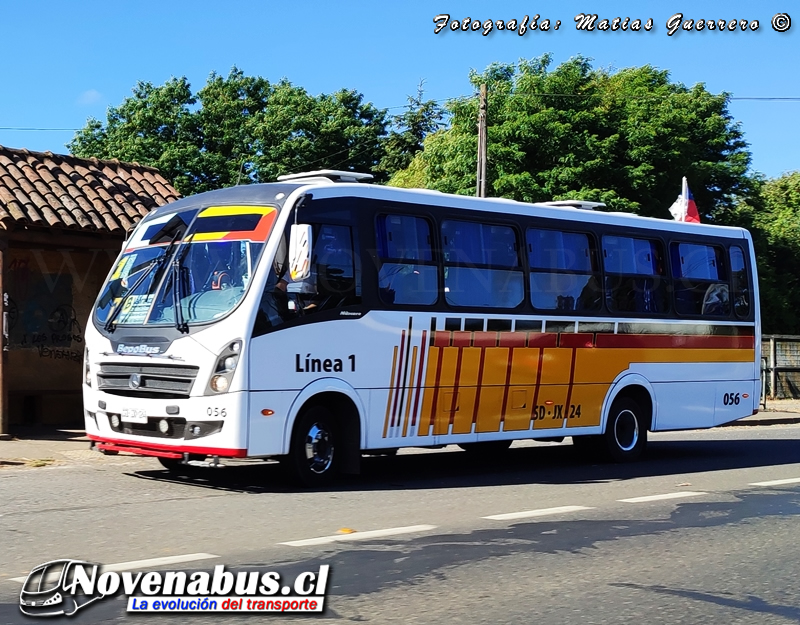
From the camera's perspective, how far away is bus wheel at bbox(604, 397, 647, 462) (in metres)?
14.2

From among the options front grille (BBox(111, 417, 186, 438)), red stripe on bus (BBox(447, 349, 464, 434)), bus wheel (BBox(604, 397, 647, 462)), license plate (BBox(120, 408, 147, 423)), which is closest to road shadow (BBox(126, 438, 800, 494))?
bus wheel (BBox(604, 397, 647, 462))

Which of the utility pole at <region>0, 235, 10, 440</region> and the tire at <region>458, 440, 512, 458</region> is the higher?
the utility pole at <region>0, 235, 10, 440</region>

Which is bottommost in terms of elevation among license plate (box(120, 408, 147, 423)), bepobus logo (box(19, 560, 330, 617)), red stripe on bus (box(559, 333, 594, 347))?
bepobus logo (box(19, 560, 330, 617))

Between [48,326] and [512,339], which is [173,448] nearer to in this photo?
[512,339]

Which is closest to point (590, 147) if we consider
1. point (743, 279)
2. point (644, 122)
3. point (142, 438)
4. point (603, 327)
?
point (644, 122)

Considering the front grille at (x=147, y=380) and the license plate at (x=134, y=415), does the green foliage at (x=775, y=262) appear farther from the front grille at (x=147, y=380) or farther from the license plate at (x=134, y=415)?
the license plate at (x=134, y=415)

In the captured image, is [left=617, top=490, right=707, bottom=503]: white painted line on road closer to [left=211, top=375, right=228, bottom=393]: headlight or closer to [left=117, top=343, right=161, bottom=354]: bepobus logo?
[left=211, top=375, right=228, bottom=393]: headlight

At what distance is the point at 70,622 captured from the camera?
18.7 feet

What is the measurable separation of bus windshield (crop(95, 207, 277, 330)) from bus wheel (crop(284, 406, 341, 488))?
1.41 m

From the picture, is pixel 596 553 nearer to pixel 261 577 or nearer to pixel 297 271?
pixel 261 577

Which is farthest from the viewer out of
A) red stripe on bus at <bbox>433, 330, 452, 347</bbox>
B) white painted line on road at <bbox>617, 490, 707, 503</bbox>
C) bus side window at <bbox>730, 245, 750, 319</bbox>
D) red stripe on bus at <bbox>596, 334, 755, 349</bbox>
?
bus side window at <bbox>730, 245, 750, 319</bbox>

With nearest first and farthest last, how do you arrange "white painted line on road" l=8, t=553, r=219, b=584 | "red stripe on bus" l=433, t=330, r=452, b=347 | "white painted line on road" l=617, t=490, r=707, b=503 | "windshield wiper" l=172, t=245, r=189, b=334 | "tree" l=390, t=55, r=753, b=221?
1. "white painted line on road" l=8, t=553, r=219, b=584
2. "windshield wiper" l=172, t=245, r=189, b=334
3. "white painted line on road" l=617, t=490, r=707, b=503
4. "red stripe on bus" l=433, t=330, r=452, b=347
5. "tree" l=390, t=55, r=753, b=221

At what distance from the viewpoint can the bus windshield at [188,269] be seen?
1046 cm

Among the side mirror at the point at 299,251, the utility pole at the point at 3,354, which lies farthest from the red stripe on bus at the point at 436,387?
the utility pole at the point at 3,354
